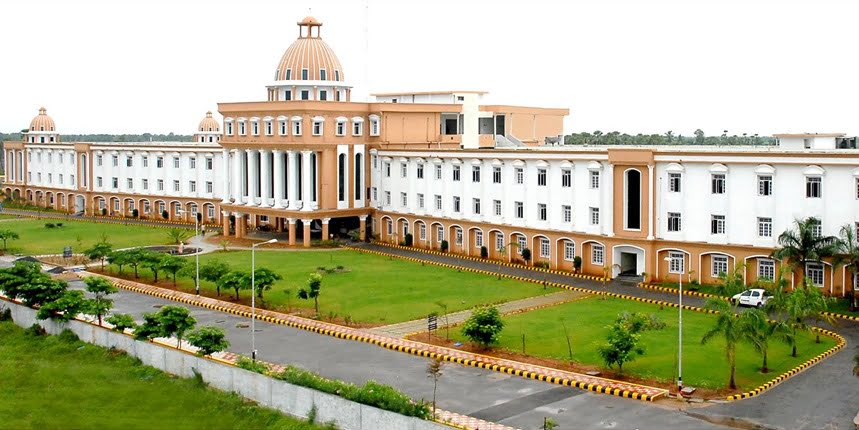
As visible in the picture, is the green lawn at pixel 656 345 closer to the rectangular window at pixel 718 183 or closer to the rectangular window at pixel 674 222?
the rectangular window at pixel 674 222

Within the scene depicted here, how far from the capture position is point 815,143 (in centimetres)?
5747

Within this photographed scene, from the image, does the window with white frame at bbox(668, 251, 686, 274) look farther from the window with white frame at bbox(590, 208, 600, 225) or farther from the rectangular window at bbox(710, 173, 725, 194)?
the window with white frame at bbox(590, 208, 600, 225)

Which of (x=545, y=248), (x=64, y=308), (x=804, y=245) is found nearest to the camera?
(x=64, y=308)

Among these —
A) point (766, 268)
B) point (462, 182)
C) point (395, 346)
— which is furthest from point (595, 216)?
point (395, 346)

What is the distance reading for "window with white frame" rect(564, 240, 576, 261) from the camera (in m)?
63.2

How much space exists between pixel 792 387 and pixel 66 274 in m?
45.3

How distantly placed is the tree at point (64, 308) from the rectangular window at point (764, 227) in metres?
34.1

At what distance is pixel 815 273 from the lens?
2057 inches

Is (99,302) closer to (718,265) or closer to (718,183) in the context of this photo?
(718,265)

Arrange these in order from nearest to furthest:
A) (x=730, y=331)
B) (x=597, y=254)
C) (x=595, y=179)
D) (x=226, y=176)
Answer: (x=730, y=331) < (x=595, y=179) < (x=597, y=254) < (x=226, y=176)

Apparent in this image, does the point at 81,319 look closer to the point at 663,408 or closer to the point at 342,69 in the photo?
the point at 663,408

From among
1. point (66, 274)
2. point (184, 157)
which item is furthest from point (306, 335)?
point (184, 157)

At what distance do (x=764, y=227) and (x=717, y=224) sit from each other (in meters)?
2.66

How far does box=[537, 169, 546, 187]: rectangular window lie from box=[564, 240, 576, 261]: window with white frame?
13.6 ft
